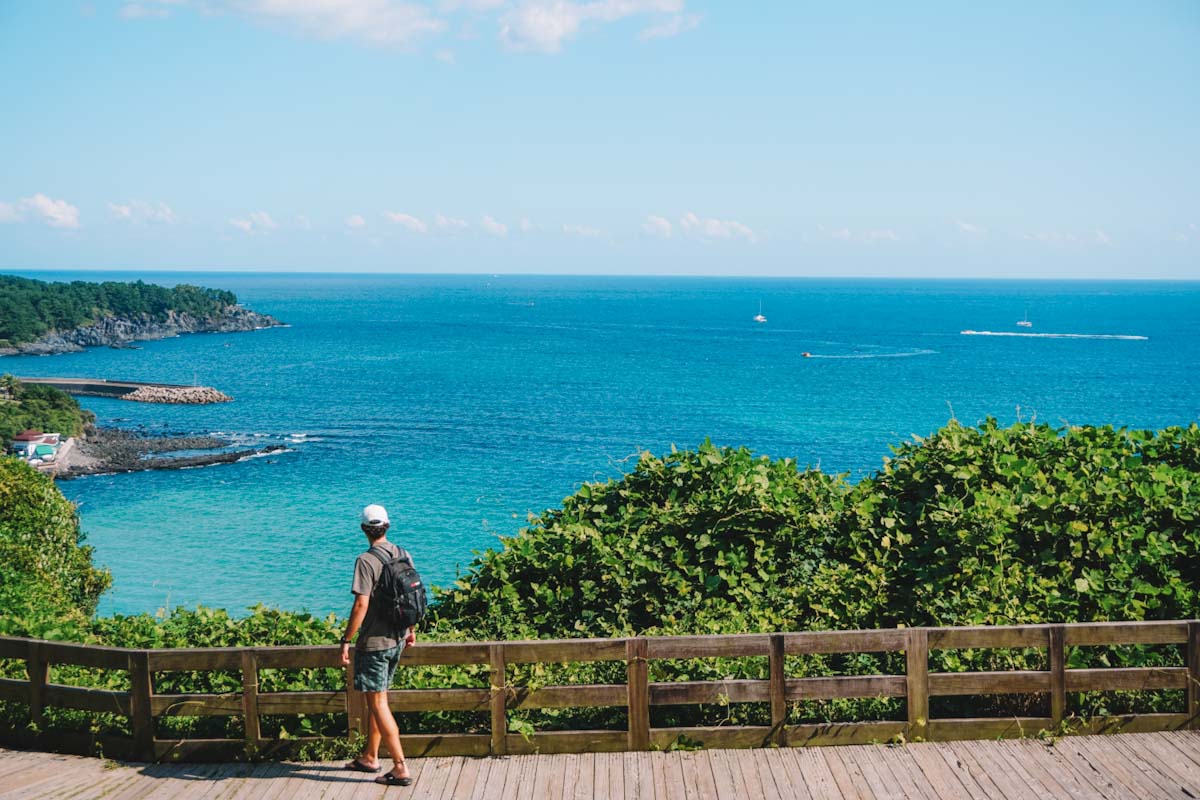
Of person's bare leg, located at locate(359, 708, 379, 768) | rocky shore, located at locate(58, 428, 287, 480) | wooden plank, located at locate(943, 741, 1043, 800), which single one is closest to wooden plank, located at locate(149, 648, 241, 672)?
person's bare leg, located at locate(359, 708, 379, 768)

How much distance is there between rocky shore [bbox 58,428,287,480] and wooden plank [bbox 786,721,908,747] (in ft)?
226

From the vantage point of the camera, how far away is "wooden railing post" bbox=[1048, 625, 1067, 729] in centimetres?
755

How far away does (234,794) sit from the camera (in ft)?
23.3

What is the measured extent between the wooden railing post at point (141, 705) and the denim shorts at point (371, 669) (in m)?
1.69

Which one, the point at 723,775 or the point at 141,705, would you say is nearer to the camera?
the point at 723,775

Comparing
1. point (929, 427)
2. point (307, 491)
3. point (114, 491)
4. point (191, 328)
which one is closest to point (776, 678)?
point (307, 491)

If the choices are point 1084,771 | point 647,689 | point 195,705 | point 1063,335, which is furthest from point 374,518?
point 1063,335

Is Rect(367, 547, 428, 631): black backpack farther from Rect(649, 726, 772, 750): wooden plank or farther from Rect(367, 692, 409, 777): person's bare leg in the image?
Rect(649, 726, 772, 750): wooden plank

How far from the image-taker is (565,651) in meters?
7.41

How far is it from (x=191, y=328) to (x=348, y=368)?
73192mm

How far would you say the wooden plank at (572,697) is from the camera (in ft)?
24.6

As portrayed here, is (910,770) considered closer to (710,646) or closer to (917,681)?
(917,681)

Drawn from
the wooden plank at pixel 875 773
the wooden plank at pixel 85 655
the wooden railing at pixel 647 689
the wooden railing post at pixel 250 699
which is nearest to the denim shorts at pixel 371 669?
the wooden railing at pixel 647 689

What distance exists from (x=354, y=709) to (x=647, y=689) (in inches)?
90.3
